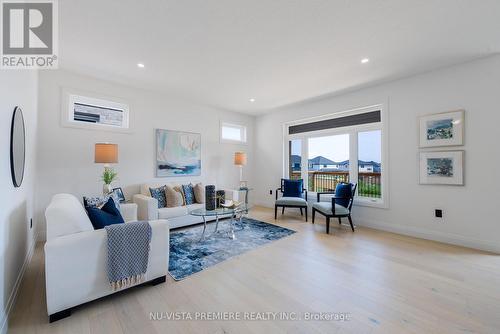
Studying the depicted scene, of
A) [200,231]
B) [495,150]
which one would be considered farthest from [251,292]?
[495,150]

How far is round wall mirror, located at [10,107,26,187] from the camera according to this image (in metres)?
1.75

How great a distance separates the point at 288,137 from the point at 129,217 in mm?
3998

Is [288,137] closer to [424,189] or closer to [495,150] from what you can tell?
[424,189]

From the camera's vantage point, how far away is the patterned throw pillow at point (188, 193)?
412 cm

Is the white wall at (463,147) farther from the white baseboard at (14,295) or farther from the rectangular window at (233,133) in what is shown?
the white baseboard at (14,295)

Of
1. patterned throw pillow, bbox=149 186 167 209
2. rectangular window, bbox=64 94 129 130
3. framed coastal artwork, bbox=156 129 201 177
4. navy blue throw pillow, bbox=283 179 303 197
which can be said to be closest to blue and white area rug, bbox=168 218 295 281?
patterned throw pillow, bbox=149 186 167 209

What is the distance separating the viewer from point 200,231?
363 centimetres

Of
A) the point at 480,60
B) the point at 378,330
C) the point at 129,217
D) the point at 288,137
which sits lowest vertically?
the point at 378,330

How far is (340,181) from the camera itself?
4.57 metres

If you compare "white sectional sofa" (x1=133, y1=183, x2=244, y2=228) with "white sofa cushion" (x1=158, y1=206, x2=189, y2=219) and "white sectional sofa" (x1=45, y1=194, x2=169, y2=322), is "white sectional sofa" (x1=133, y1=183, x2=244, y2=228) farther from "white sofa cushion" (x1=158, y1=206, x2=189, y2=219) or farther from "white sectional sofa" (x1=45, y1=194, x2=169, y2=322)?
"white sectional sofa" (x1=45, y1=194, x2=169, y2=322)

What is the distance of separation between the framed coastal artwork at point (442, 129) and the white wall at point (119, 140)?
13.3ft

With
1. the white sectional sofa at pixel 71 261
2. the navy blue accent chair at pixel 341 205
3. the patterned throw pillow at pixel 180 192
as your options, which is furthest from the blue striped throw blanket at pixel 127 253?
the navy blue accent chair at pixel 341 205

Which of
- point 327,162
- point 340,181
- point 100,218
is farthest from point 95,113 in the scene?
point 340,181

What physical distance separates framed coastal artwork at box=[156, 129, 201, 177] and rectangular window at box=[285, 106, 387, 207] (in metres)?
2.36
